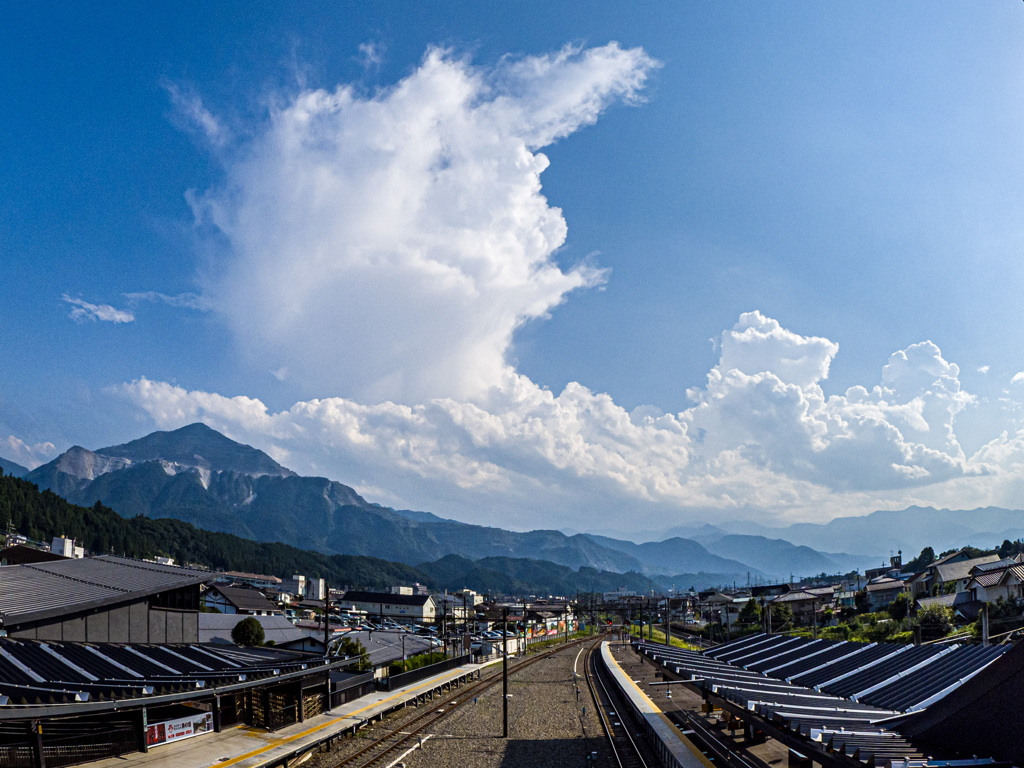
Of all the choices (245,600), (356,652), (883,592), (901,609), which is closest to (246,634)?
(356,652)

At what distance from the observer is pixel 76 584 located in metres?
27.2

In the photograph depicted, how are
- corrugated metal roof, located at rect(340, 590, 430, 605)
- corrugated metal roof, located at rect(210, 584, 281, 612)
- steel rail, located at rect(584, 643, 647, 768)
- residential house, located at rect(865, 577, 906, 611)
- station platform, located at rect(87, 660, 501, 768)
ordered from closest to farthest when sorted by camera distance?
station platform, located at rect(87, 660, 501, 768) < steel rail, located at rect(584, 643, 647, 768) < corrugated metal roof, located at rect(210, 584, 281, 612) < residential house, located at rect(865, 577, 906, 611) < corrugated metal roof, located at rect(340, 590, 430, 605)

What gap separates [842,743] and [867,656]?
11.1m

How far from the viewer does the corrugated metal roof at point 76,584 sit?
22.9 meters

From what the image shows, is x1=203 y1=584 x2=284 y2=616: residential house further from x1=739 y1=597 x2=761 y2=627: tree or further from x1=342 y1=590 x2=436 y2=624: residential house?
x1=739 y1=597 x2=761 y2=627: tree

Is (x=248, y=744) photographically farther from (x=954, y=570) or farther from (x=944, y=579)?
(x=954, y=570)

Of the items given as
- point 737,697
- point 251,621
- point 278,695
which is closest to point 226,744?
point 278,695

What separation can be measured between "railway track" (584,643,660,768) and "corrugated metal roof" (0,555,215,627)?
784 inches

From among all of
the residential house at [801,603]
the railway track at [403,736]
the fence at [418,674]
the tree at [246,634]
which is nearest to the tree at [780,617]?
the residential house at [801,603]

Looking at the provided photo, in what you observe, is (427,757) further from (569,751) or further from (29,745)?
(29,745)

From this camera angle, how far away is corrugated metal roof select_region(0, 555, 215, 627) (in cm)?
2294

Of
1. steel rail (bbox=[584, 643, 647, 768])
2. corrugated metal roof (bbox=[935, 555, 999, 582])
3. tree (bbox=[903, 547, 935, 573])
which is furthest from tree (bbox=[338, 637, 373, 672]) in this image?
tree (bbox=[903, 547, 935, 573])

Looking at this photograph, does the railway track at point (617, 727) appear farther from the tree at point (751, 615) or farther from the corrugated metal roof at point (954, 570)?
the corrugated metal roof at point (954, 570)

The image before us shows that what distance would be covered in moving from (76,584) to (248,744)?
1069cm
